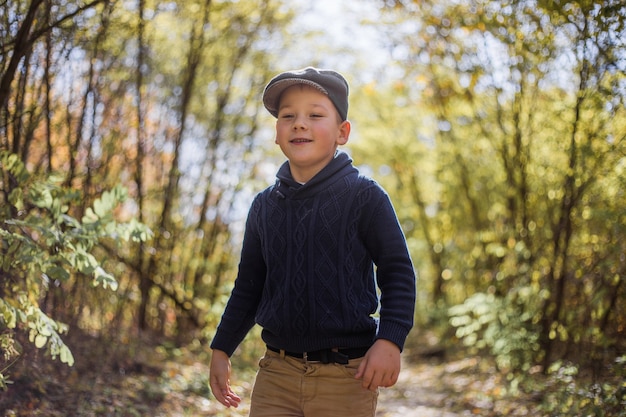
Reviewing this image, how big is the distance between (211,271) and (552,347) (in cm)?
357

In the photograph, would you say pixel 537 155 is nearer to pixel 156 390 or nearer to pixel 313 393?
pixel 156 390

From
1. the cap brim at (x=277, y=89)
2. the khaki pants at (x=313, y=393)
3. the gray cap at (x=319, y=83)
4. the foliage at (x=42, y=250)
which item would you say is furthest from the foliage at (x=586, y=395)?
the foliage at (x=42, y=250)

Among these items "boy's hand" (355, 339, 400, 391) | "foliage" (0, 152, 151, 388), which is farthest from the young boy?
"foliage" (0, 152, 151, 388)

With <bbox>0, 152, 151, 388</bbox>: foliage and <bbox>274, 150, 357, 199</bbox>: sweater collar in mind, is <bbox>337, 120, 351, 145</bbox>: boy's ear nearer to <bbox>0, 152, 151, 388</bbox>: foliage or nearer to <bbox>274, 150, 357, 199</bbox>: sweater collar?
<bbox>274, 150, 357, 199</bbox>: sweater collar

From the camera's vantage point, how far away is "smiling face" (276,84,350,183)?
2496 mm

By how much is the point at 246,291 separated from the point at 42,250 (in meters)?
0.94

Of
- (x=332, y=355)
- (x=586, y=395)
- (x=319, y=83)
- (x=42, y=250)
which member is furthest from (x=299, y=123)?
(x=586, y=395)

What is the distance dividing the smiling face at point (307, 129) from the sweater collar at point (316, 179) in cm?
4

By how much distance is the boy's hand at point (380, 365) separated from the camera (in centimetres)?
216

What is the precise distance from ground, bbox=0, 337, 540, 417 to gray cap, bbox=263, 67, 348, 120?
214cm

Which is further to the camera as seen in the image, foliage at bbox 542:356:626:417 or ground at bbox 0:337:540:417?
ground at bbox 0:337:540:417

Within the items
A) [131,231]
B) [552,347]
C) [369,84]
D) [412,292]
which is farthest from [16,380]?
[369,84]

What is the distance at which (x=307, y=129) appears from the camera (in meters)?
2.49

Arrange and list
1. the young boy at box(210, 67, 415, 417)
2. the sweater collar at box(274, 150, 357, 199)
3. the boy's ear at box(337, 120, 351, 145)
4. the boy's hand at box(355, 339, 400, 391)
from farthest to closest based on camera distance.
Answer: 1. the boy's ear at box(337, 120, 351, 145)
2. the sweater collar at box(274, 150, 357, 199)
3. the young boy at box(210, 67, 415, 417)
4. the boy's hand at box(355, 339, 400, 391)
